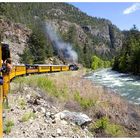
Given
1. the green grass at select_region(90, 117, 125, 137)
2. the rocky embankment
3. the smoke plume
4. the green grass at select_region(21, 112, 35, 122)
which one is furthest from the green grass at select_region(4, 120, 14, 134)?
the smoke plume

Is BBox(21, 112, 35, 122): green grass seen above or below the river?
above

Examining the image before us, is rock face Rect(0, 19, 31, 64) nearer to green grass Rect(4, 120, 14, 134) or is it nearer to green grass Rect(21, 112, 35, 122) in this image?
green grass Rect(21, 112, 35, 122)

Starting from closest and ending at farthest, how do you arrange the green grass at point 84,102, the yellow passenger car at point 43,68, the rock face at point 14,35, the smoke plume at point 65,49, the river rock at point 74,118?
the river rock at point 74,118 < the green grass at point 84,102 < the yellow passenger car at point 43,68 < the rock face at point 14,35 < the smoke plume at point 65,49

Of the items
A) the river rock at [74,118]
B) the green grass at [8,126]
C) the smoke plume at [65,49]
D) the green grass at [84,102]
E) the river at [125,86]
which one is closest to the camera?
the green grass at [8,126]

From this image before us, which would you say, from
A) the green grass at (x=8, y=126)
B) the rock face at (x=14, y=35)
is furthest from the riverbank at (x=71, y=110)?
the rock face at (x=14, y=35)

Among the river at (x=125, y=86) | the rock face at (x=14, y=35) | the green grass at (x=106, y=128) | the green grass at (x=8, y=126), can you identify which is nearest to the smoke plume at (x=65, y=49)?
the rock face at (x=14, y=35)

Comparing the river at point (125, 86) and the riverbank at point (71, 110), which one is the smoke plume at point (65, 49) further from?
the riverbank at point (71, 110)

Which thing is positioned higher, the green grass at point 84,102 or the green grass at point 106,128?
the green grass at point 84,102

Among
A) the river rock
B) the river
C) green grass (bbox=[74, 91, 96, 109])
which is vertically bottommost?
the river

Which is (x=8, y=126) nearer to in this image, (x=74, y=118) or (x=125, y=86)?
(x=74, y=118)

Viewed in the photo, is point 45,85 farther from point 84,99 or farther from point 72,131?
point 72,131

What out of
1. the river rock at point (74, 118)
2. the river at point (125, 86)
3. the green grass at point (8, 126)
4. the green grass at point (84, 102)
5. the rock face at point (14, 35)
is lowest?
the river at point (125, 86)

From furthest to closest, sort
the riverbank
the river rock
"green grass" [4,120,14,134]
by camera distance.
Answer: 1. the river rock
2. the riverbank
3. "green grass" [4,120,14,134]

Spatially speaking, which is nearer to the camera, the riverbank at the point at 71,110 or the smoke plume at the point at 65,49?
the riverbank at the point at 71,110
